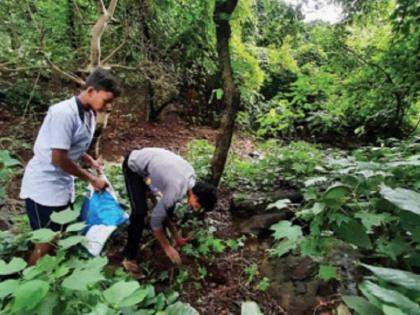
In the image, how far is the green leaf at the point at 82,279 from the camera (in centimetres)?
119

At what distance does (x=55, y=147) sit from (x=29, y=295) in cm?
99

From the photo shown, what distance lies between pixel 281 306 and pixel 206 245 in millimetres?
774

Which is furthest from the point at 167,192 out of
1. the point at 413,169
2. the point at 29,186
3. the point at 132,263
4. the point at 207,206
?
the point at 413,169

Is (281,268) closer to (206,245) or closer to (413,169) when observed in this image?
(206,245)

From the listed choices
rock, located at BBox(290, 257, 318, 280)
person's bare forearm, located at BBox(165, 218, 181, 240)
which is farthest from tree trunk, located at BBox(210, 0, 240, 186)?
rock, located at BBox(290, 257, 318, 280)

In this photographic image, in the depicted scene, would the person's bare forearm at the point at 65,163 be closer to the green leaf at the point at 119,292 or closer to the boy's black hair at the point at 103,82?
the boy's black hair at the point at 103,82

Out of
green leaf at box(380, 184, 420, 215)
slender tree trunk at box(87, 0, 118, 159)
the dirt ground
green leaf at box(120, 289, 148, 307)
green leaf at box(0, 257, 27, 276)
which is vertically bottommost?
the dirt ground

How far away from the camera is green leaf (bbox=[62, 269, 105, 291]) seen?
1.19m

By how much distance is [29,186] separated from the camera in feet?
6.72

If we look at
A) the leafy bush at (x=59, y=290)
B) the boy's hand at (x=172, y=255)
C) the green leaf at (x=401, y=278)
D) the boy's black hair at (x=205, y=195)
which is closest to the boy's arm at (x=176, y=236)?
the boy's hand at (x=172, y=255)

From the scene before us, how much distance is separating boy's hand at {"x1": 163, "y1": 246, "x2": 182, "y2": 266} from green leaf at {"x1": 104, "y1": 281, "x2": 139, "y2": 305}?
1281 mm

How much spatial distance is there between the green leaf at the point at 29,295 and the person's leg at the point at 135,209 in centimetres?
147

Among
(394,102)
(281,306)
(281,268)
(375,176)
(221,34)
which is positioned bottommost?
(281,306)

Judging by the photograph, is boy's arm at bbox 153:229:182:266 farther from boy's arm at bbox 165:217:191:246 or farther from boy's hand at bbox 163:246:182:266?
boy's arm at bbox 165:217:191:246
